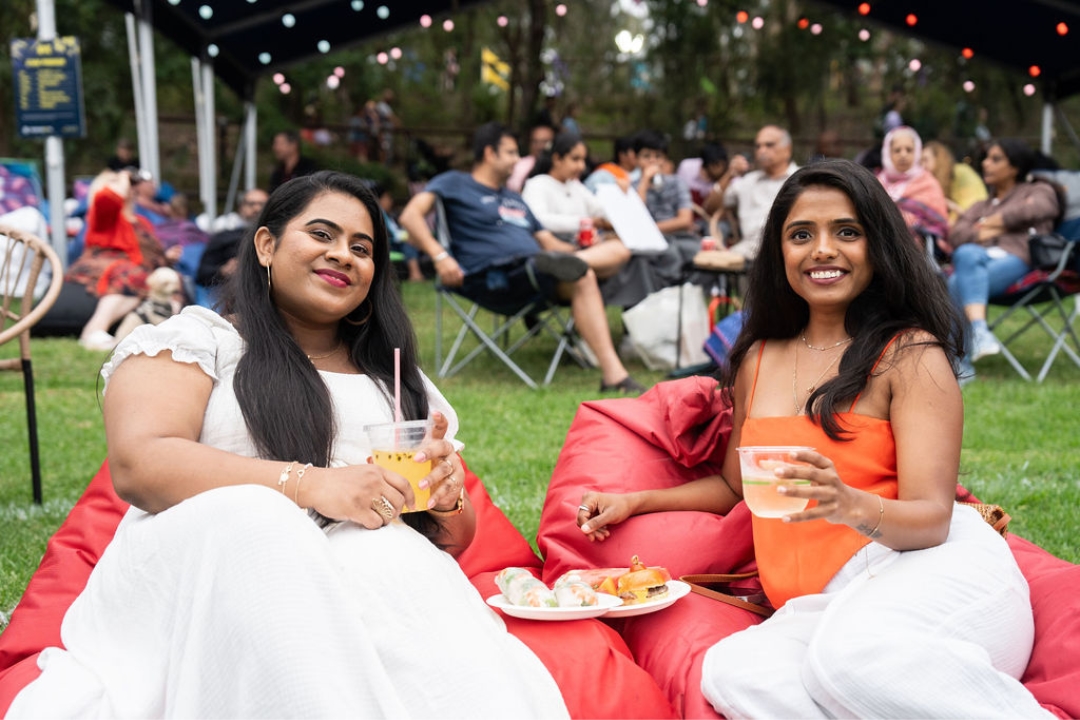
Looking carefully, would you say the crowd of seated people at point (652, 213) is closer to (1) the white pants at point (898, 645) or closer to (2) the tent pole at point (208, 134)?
(2) the tent pole at point (208, 134)

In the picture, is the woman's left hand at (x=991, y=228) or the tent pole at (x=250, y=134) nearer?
the woman's left hand at (x=991, y=228)

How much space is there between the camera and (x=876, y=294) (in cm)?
270

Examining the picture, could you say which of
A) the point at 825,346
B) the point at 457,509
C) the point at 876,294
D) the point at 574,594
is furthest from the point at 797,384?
the point at 457,509

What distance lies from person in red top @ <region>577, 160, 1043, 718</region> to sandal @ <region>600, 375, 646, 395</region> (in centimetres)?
377

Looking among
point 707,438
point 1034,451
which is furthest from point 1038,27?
point 707,438

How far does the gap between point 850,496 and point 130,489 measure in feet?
4.55

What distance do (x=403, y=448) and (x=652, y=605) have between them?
0.70 metres

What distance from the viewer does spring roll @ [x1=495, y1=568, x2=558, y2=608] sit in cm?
255

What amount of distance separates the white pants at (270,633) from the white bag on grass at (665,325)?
565cm

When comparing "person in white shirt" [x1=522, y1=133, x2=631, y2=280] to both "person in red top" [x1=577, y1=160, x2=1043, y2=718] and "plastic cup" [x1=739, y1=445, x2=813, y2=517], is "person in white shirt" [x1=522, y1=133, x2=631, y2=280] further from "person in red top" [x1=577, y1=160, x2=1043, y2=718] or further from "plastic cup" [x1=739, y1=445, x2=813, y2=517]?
"plastic cup" [x1=739, y1=445, x2=813, y2=517]

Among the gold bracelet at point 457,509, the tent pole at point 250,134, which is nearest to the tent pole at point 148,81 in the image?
the tent pole at point 250,134

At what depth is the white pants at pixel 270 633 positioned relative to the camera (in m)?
1.87

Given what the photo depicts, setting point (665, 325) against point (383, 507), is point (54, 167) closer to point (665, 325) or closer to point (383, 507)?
point (665, 325)

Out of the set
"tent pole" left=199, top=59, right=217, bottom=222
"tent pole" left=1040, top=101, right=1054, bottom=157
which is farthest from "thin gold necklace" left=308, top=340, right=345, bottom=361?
"tent pole" left=1040, top=101, right=1054, bottom=157
